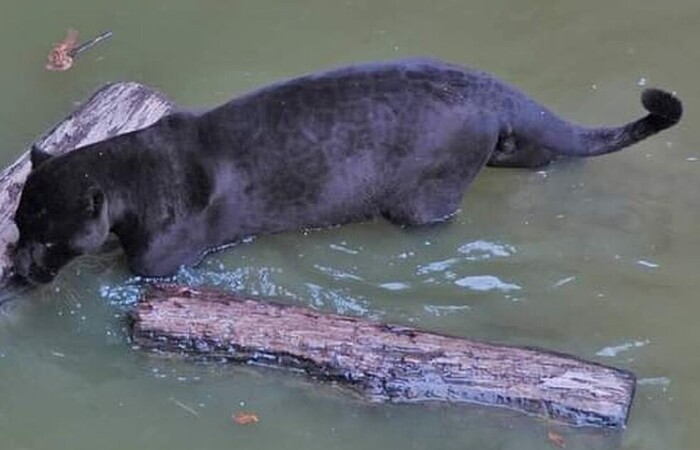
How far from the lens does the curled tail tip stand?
194 inches

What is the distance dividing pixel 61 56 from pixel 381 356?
2.35 m

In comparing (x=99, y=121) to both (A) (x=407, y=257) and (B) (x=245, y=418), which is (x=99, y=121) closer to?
(A) (x=407, y=257)

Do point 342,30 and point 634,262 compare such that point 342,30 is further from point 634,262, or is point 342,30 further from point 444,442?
point 444,442

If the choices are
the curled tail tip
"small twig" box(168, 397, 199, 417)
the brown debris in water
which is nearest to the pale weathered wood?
the brown debris in water

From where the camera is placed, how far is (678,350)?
186 inches

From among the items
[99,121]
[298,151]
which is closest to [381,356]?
[298,151]

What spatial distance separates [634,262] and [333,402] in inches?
50.8

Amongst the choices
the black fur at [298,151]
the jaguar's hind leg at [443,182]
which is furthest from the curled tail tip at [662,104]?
the jaguar's hind leg at [443,182]

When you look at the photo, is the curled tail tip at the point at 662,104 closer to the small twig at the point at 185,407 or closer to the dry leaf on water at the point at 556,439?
the dry leaf on water at the point at 556,439

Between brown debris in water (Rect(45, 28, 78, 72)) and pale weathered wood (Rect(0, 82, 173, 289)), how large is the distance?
49 cm

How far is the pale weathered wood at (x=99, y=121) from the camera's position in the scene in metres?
5.07

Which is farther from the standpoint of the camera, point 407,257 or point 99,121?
point 99,121

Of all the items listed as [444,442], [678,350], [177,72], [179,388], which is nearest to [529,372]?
[444,442]

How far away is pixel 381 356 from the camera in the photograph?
4.46m
